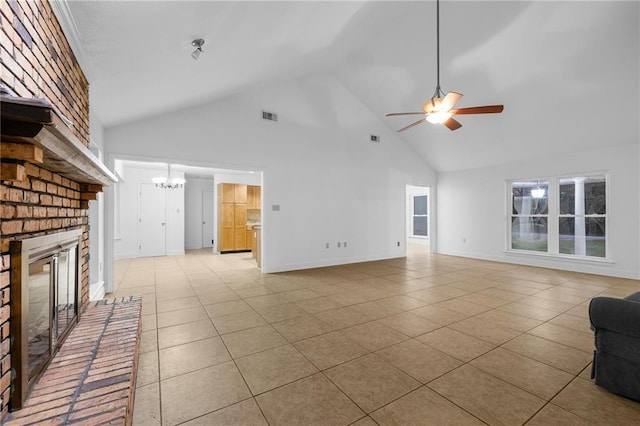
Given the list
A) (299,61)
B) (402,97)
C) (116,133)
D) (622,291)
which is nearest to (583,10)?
(402,97)

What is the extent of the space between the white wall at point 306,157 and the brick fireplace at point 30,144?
288 centimetres

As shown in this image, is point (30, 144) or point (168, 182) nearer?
point (30, 144)

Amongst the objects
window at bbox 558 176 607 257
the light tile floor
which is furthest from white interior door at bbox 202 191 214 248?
window at bbox 558 176 607 257

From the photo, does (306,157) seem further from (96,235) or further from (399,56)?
(96,235)

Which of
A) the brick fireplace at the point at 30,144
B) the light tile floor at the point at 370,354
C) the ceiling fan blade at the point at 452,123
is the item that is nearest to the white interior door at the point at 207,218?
the light tile floor at the point at 370,354

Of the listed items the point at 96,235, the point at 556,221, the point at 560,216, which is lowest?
the point at 96,235

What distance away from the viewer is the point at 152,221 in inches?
325

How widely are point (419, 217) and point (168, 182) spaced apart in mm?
9093

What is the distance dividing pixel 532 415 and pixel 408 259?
5966mm

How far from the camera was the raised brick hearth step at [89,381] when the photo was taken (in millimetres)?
1332

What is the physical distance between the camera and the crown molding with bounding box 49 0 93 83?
1.83 metres

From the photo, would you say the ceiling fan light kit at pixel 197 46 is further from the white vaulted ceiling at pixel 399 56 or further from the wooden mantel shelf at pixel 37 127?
the wooden mantel shelf at pixel 37 127

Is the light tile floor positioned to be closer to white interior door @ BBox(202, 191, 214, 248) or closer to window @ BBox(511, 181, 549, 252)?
window @ BBox(511, 181, 549, 252)

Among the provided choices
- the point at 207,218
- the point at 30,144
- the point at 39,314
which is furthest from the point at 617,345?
the point at 207,218
